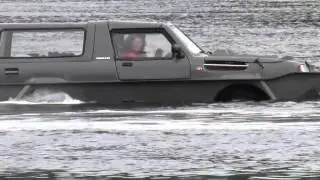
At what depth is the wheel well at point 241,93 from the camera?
1334 cm

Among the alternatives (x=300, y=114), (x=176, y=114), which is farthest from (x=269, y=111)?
(x=176, y=114)

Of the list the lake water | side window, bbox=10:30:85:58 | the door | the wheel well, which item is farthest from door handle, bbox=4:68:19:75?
the wheel well

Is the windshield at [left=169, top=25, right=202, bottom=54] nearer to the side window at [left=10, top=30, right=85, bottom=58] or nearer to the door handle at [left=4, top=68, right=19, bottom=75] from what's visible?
the side window at [left=10, top=30, right=85, bottom=58]

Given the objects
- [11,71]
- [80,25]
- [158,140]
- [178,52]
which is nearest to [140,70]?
[178,52]

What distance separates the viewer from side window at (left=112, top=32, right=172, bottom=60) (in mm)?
13461

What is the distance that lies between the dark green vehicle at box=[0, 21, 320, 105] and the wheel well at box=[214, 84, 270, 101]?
2 centimetres

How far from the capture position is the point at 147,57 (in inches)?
530

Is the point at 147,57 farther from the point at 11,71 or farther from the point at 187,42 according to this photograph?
the point at 11,71

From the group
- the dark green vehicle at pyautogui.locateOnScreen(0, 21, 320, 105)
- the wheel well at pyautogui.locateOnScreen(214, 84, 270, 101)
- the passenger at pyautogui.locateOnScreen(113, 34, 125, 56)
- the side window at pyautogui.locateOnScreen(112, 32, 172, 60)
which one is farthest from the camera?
the passenger at pyautogui.locateOnScreen(113, 34, 125, 56)

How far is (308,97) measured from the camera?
13.5 m

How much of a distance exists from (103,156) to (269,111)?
401 centimetres

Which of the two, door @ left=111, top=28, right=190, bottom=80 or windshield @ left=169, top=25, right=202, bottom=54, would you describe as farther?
windshield @ left=169, top=25, right=202, bottom=54

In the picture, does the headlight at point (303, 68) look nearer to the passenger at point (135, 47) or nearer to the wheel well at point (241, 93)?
the wheel well at point (241, 93)

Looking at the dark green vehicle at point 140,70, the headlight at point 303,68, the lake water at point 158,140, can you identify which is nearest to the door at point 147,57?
the dark green vehicle at point 140,70
